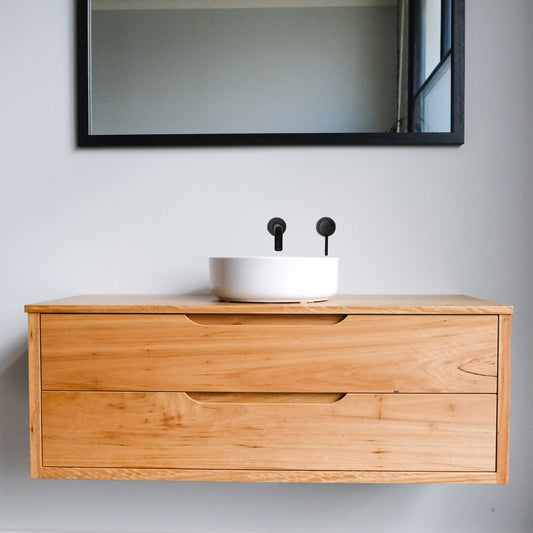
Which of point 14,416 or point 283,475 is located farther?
point 14,416

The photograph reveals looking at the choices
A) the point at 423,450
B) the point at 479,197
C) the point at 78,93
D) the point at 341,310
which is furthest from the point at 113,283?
the point at 479,197

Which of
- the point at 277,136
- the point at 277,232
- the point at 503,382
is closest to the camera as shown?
the point at 503,382

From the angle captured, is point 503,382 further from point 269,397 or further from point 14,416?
point 14,416

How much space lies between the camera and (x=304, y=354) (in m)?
0.86

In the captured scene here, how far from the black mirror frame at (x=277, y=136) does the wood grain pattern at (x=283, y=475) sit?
2.35 ft

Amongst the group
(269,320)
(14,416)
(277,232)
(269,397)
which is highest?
(277,232)

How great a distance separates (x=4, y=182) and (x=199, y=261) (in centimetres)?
52

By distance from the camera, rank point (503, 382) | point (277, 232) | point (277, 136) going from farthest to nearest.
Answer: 1. point (277, 136)
2. point (277, 232)
3. point (503, 382)

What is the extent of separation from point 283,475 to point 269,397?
0.47 feet

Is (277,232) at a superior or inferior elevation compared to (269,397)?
superior

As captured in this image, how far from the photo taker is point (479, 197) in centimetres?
114

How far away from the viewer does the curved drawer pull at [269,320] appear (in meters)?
0.87

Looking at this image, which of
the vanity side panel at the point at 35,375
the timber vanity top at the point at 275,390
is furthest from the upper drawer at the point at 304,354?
the vanity side panel at the point at 35,375

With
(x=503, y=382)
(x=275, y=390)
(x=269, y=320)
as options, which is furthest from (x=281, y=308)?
(x=503, y=382)
